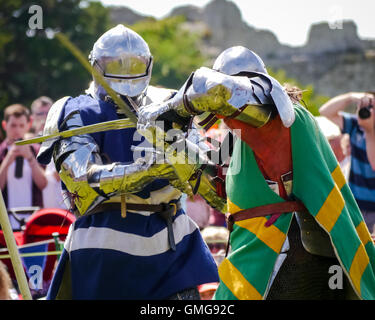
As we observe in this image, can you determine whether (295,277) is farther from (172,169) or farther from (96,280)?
(96,280)

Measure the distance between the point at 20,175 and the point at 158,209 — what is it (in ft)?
10.4

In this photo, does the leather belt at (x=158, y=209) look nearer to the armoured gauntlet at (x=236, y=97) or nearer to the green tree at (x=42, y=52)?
the armoured gauntlet at (x=236, y=97)

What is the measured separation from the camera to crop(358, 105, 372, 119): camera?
19.6ft

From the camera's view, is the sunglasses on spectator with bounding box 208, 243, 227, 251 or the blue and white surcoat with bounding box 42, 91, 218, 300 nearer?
the blue and white surcoat with bounding box 42, 91, 218, 300

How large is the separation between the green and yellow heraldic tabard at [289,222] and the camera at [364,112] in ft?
9.06

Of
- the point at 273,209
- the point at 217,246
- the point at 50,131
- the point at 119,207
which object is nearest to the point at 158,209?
the point at 119,207

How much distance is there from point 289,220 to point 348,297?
0.41 meters

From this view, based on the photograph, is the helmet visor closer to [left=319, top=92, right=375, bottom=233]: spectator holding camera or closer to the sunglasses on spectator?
the sunglasses on spectator

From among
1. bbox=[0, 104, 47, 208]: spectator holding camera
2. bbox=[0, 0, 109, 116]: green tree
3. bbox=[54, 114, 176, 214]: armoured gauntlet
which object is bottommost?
bbox=[0, 0, 109, 116]: green tree

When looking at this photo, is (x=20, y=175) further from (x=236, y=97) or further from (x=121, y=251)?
(x=236, y=97)

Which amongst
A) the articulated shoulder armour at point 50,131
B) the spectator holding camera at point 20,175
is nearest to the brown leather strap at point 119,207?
the articulated shoulder armour at point 50,131

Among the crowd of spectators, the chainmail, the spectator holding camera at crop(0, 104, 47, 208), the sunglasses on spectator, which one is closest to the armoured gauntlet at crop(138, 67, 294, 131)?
the chainmail

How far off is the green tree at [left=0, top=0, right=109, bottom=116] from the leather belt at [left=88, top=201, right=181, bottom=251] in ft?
66.0

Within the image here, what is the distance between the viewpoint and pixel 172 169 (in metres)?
3.40
